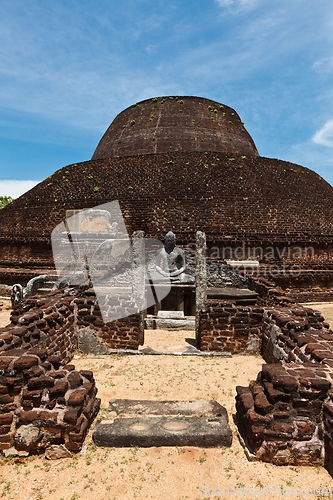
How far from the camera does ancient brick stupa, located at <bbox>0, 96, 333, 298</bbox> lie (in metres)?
12.4

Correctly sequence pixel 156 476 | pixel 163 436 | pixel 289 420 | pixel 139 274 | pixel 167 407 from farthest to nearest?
pixel 139 274
pixel 167 407
pixel 163 436
pixel 289 420
pixel 156 476

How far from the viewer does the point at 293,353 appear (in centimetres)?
393

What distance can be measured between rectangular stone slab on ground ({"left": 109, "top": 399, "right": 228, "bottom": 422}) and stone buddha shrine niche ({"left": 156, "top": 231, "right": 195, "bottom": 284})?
464 cm

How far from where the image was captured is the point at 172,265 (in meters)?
8.42

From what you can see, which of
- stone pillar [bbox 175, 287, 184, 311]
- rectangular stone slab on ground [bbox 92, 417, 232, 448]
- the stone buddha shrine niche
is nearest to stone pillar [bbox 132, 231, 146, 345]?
the stone buddha shrine niche

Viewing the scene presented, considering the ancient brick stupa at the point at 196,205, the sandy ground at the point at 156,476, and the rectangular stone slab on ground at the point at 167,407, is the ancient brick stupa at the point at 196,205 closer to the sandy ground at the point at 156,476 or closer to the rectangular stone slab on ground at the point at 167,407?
the rectangular stone slab on ground at the point at 167,407

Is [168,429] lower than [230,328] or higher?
→ lower

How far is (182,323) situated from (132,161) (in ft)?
34.3

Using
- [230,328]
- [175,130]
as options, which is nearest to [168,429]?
[230,328]

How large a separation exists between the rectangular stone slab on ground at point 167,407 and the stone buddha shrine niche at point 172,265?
4.64m

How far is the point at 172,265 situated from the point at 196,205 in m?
5.17

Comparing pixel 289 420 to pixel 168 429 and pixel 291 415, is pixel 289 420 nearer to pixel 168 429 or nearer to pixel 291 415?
pixel 291 415

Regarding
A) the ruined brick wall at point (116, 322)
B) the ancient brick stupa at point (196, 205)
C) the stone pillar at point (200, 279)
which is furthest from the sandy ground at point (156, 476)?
the ancient brick stupa at point (196, 205)

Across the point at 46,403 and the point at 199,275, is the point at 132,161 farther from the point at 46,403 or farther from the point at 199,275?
the point at 46,403
